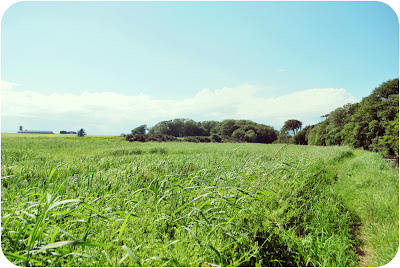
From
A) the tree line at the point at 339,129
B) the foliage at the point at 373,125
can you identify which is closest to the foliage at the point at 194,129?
the tree line at the point at 339,129

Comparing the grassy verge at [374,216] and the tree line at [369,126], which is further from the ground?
the tree line at [369,126]

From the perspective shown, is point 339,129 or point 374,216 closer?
point 374,216

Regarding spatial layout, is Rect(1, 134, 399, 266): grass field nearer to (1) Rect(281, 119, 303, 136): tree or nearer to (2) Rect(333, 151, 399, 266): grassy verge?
(2) Rect(333, 151, 399, 266): grassy verge

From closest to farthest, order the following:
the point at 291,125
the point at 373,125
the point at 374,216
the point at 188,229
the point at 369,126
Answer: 1. the point at 188,229
2. the point at 374,216
3. the point at 373,125
4. the point at 369,126
5. the point at 291,125

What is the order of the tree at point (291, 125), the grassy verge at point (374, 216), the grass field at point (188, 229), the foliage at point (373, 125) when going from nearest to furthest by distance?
the grass field at point (188, 229) → the grassy verge at point (374, 216) → the foliage at point (373, 125) → the tree at point (291, 125)

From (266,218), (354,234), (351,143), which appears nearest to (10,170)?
(266,218)

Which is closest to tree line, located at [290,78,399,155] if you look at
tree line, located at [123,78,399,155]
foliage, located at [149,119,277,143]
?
tree line, located at [123,78,399,155]

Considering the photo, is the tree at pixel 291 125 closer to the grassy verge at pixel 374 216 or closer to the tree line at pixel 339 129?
the tree line at pixel 339 129

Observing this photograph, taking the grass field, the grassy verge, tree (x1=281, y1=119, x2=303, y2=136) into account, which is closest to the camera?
the grass field

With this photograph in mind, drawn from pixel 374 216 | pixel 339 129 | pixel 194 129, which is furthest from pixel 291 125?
pixel 374 216

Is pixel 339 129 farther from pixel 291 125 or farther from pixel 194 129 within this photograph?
pixel 194 129

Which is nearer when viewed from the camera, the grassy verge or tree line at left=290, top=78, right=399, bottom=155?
the grassy verge

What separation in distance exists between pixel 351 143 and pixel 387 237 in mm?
23799

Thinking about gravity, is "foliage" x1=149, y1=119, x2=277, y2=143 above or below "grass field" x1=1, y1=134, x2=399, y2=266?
above
